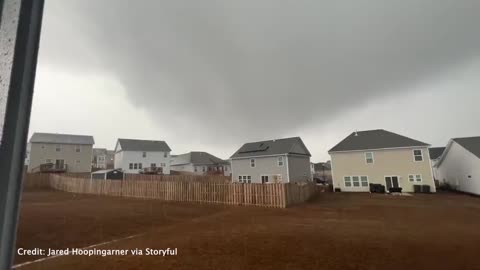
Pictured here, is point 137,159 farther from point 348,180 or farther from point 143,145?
point 348,180

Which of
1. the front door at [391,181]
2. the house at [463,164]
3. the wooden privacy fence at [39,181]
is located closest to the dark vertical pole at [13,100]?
the front door at [391,181]

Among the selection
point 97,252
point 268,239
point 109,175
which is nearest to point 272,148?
point 109,175

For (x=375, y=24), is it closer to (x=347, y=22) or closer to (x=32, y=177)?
(x=347, y=22)

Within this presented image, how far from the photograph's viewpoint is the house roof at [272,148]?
28.4m

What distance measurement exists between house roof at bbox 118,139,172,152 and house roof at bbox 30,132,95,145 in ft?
16.2

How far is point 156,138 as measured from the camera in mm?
47000

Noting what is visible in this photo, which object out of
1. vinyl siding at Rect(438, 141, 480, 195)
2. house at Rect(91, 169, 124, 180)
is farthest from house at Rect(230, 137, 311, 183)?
vinyl siding at Rect(438, 141, 480, 195)

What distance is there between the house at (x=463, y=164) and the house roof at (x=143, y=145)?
4071cm

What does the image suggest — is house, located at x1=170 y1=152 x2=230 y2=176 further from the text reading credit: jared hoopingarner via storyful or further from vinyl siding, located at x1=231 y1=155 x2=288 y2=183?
the text reading credit: jared hoopingarner via storyful

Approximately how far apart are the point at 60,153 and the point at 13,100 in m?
44.9

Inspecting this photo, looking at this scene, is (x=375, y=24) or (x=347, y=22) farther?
(x=347, y=22)

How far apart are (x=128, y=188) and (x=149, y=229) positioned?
1387 centimetres

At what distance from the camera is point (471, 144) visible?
23047 mm

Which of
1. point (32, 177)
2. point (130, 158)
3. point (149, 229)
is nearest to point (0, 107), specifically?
point (149, 229)
